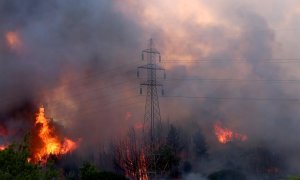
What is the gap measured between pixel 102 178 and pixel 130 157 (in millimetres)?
24171

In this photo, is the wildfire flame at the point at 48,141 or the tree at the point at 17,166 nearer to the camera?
the tree at the point at 17,166

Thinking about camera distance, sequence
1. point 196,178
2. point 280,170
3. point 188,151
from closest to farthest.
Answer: point 196,178 < point 280,170 < point 188,151

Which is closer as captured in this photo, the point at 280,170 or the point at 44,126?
the point at 280,170

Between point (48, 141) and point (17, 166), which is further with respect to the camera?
point (48, 141)

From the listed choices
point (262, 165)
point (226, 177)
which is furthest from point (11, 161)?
point (262, 165)

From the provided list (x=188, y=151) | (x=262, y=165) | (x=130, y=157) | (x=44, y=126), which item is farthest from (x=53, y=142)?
(x=262, y=165)

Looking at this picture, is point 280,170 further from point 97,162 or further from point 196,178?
point 97,162

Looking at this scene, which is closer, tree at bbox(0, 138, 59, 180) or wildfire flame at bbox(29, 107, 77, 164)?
tree at bbox(0, 138, 59, 180)

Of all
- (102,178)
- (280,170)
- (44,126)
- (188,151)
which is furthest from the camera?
(188,151)

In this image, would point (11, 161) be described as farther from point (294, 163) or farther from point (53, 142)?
point (53, 142)

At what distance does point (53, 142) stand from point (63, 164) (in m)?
4.55

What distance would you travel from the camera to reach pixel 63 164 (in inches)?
3150

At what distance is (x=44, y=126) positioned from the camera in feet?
255

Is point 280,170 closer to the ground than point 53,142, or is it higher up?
closer to the ground
